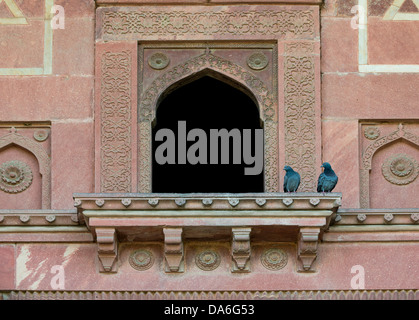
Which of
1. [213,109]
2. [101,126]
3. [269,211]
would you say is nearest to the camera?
[269,211]

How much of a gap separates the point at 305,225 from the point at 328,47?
1.79 metres

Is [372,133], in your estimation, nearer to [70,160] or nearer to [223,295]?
[223,295]

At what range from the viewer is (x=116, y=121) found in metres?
13.4

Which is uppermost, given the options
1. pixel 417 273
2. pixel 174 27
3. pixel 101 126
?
pixel 174 27

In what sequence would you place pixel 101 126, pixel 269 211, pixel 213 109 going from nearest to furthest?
pixel 269 211
pixel 101 126
pixel 213 109

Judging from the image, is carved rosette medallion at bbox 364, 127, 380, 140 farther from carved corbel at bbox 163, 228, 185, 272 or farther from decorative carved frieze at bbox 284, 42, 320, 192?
carved corbel at bbox 163, 228, 185, 272

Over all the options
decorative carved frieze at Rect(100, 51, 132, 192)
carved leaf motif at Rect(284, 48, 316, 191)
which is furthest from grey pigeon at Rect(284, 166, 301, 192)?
decorative carved frieze at Rect(100, 51, 132, 192)

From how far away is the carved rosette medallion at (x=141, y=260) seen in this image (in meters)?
12.9

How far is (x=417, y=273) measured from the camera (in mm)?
12867

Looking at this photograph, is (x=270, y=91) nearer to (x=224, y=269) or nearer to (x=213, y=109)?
(x=224, y=269)

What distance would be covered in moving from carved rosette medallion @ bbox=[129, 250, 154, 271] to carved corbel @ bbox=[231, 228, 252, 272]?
0.65m

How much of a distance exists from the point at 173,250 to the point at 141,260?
0.30 m

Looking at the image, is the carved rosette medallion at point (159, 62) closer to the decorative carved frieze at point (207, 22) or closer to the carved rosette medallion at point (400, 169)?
the decorative carved frieze at point (207, 22)

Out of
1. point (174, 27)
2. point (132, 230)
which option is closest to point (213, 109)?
point (174, 27)
